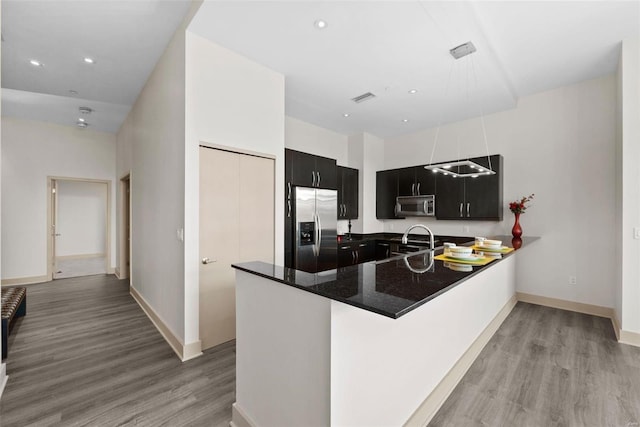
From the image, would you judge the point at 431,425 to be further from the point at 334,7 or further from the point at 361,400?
the point at 334,7

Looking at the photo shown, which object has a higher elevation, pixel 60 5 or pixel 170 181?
pixel 60 5

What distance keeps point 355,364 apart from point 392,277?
20.6 inches

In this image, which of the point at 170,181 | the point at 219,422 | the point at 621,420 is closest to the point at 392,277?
the point at 219,422

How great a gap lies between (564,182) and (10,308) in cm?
688

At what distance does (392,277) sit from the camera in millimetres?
1594

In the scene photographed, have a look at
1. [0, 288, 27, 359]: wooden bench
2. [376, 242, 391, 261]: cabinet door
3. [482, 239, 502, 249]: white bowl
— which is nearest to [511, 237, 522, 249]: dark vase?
[482, 239, 502, 249]: white bowl

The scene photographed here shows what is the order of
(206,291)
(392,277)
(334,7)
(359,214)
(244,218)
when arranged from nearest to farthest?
(392,277) → (334,7) → (206,291) → (244,218) → (359,214)

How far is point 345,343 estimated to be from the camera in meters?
1.22

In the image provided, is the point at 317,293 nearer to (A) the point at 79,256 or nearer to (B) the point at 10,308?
(B) the point at 10,308

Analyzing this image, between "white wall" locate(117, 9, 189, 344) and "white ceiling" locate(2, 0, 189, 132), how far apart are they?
0.17 meters

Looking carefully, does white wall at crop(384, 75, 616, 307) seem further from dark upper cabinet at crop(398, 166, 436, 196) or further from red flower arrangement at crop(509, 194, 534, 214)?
dark upper cabinet at crop(398, 166, 436, 196)

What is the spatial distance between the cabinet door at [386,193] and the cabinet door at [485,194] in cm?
136

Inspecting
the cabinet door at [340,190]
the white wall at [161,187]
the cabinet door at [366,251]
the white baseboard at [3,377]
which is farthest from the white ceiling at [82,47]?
the cabinet door at [366,251]

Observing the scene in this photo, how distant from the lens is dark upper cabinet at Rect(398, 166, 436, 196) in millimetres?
4996
